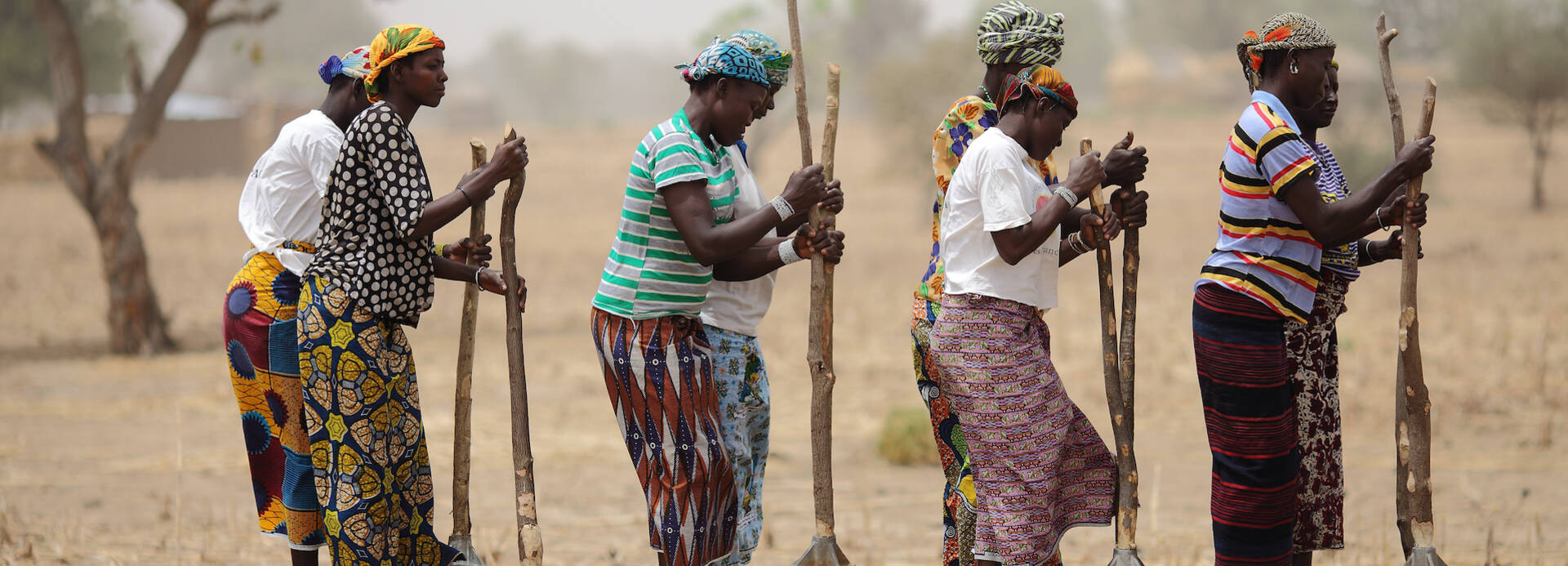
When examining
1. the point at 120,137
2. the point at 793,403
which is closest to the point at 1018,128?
the point at 793,403

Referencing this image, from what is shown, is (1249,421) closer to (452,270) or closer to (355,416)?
(452,270)

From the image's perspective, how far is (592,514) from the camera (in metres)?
6.17

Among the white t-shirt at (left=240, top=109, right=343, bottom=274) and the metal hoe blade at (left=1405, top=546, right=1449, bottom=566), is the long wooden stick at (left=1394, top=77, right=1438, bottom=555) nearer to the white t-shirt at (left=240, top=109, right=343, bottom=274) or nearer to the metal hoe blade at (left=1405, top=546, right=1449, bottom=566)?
the metal hoe blade at (left=1405, top=546, right=1449, bottom=566)

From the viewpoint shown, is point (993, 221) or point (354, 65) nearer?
point (993, 221)

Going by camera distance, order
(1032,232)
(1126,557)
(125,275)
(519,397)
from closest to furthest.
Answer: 1. (1032,232)
2. (1126,557)
3. (519,397)
4. (125,275)

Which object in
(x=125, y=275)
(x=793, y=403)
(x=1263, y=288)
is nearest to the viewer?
(x=1263, y=288)

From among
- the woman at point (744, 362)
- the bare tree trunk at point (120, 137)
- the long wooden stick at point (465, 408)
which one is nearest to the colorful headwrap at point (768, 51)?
the woman at point (744, 362)

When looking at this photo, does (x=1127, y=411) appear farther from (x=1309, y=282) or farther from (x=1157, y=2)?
(x=1157, y=2)

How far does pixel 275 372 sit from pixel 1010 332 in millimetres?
2151

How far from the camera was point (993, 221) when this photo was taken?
332 centimetres

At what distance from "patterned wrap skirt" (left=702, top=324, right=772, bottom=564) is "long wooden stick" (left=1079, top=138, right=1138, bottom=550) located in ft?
3.31

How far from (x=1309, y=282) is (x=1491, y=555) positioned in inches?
74.8

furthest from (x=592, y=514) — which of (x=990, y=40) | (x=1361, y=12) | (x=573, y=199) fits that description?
(x=1361, y=12)

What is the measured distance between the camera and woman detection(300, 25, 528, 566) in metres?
3.49
